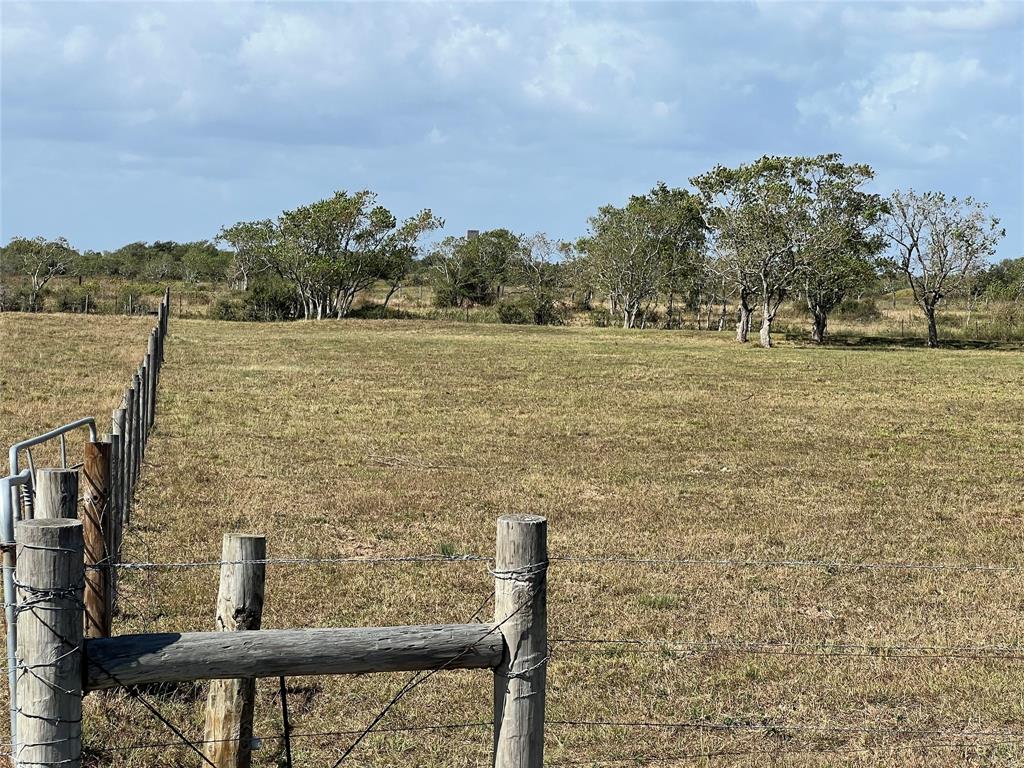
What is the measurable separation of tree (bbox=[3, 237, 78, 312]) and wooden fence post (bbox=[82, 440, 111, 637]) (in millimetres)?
72731

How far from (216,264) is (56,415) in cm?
9312

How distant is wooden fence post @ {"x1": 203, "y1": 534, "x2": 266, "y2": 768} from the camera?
186 inches

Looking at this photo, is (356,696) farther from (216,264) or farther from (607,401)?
(216,264)

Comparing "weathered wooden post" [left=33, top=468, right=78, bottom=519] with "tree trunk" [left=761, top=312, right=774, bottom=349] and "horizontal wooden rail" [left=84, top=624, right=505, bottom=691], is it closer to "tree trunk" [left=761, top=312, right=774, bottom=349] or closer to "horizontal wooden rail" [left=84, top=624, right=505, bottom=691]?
"horizontal wooden rail" [left=84, top=624, right=505, bottom=691]

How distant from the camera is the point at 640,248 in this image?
237 ft

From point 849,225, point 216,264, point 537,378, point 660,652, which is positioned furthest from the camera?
point 216,264

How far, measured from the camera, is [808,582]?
10.0 metres

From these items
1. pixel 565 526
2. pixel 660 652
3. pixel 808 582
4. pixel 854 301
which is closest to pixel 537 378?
pixel 565 526

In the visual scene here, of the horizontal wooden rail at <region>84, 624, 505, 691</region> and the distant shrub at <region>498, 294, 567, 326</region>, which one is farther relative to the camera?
the distant shrub at <region>498, 294, 567, 326</region>

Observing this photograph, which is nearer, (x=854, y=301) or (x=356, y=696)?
(x=356, y=696)

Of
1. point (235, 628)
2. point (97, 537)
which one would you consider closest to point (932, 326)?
point (97, 537)

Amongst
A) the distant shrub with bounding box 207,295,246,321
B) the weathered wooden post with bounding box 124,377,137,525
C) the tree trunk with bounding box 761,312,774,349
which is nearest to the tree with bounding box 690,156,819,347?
the tree trunk with bounding box 761,312,774,349

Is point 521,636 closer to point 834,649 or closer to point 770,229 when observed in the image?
point 834,649

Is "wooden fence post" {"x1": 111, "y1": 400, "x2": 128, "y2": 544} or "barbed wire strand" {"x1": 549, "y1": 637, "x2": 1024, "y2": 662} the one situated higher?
"wooden fence post" {"x1": 111, "y1": 400, "x2": 128, "y2": 544}
